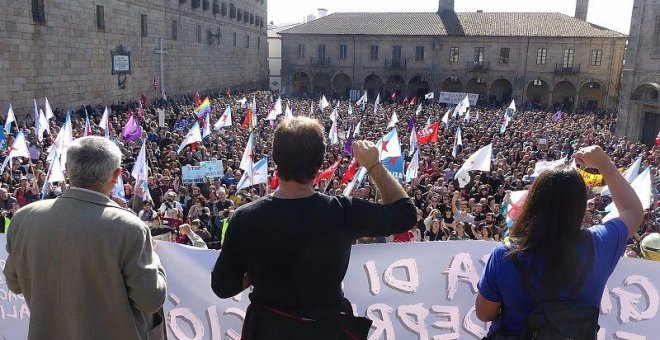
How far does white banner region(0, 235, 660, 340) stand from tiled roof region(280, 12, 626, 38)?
140 feet

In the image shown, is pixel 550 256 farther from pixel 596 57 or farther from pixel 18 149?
pixel 596 57

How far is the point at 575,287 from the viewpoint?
76.1 inches

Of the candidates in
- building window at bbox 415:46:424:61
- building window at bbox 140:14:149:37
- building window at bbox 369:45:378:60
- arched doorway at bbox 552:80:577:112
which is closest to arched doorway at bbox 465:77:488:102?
building window at bbox 415:46:424:61

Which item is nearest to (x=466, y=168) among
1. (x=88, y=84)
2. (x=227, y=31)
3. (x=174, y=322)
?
(x=174, y=322)

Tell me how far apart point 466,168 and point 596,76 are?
3615cm

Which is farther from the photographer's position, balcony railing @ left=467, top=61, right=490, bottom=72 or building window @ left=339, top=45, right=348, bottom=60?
building window @ left=339, top=45, right=348, bottom=60

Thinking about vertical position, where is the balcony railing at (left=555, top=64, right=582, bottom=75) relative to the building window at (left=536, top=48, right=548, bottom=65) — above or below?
below

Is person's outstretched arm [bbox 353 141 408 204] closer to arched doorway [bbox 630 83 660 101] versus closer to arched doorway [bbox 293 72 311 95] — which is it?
Result: arched doorway [bbox 630 83 660 101]

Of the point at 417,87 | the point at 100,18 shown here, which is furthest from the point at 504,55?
the point at 100,18

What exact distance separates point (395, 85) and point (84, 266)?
4681 cm

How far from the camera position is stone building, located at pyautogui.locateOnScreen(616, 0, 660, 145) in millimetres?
23562

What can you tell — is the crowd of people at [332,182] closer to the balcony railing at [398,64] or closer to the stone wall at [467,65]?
the stone wall at [467,65]

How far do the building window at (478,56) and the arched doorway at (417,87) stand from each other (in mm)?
4622

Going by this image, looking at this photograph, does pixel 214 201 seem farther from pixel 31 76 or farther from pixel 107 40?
pixel 107 40
